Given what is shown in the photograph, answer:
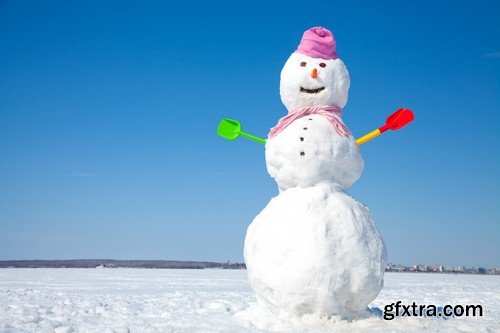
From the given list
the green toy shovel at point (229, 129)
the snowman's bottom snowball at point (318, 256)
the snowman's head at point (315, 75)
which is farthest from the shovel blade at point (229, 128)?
the snowman's bottom snowball at point (318, 256)

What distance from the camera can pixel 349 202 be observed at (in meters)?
5.89

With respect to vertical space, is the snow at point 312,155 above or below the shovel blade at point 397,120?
below

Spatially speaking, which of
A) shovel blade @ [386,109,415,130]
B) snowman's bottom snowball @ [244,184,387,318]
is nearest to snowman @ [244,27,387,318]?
snowman's bottom snowball @ [244,184,387,318]

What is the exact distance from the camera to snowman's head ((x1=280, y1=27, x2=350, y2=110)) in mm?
6246

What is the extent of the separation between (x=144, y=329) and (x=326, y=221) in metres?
2.28

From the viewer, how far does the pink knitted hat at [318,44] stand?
638 cm

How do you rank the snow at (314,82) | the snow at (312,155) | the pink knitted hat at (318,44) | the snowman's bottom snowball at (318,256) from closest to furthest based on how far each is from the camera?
the snowman's bottom snowball at (318,256)
the snow at (312,155)
the snow at (314,82)
the pink knitted hat at (318,44)

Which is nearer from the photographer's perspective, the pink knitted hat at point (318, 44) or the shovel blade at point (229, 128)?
the pink knitted hat at point (318, 44)

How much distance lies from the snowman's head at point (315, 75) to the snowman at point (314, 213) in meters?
0.01

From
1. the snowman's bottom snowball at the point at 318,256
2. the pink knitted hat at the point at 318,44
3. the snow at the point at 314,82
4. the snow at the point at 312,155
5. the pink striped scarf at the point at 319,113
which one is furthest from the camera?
the pink knitted hat at the point at 318,44

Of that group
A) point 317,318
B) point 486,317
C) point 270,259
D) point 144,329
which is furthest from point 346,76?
point 486,317

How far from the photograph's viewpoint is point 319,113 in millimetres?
6203

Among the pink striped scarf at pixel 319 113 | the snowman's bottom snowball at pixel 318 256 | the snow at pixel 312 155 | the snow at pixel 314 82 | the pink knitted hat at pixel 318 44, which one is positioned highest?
the pink knitted hat at pixel 318 44

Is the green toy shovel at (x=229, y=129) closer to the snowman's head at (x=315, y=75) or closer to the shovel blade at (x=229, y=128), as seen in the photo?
the shovel blade at (x=229, y=128)
